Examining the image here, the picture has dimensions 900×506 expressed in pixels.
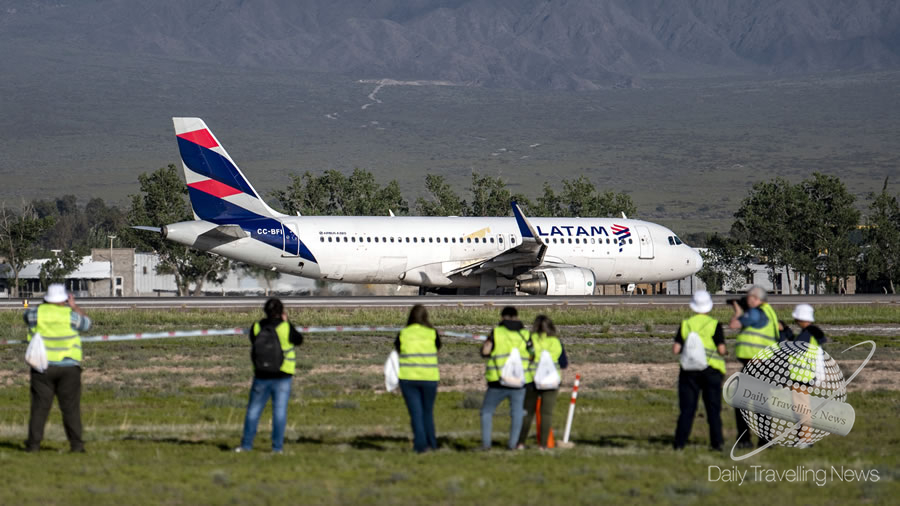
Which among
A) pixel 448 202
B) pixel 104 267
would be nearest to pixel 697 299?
pixel 448 202

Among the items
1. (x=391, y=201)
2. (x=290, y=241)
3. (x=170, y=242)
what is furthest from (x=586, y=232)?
(x=391, y=201)

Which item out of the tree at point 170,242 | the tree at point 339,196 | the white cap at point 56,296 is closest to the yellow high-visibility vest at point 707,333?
the white cap at point 56,296

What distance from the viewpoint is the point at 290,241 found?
4244cm

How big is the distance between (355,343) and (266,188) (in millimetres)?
168232

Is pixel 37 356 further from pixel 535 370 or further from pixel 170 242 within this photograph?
pixel 170 242

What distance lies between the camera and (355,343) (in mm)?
31391

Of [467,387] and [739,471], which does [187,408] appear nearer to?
[467,387]

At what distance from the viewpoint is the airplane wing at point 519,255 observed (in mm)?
43438

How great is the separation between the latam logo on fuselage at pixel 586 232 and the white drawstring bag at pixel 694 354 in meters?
32.7

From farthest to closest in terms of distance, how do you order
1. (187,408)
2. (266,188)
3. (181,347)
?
1. (266,188)
2. (181,347)
3. (187,408)

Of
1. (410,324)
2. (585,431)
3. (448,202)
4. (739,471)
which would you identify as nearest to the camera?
(739,471)

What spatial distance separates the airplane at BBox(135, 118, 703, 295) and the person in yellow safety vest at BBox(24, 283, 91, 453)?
2729 cm

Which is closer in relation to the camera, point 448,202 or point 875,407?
point 875,407

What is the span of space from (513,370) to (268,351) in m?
2.61
